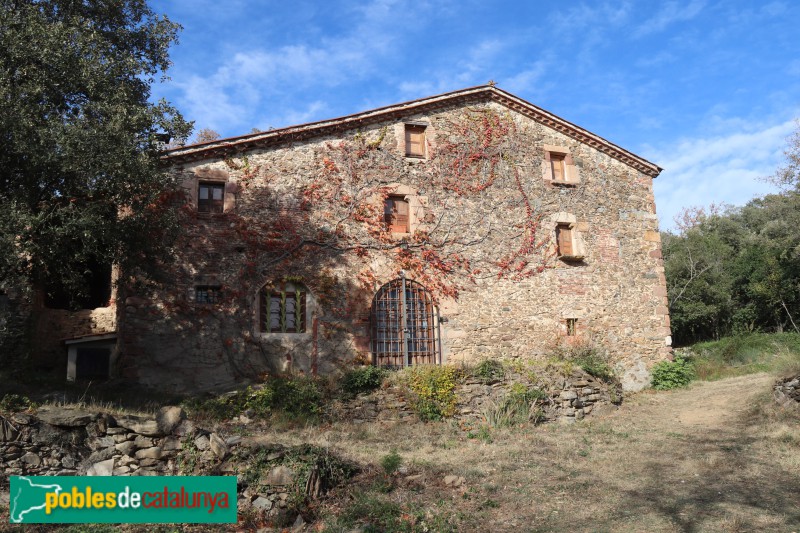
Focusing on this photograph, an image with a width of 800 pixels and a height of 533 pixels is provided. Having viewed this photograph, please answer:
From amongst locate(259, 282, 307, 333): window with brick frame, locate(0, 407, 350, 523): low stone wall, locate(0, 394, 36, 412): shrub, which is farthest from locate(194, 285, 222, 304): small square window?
locate(0, 407, 350, 523): low stone wall

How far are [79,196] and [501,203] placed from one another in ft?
36.9

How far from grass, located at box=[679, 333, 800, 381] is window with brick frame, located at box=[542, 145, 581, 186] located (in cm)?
735

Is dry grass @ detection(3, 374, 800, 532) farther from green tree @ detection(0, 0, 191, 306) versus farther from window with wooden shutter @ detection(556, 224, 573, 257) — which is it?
window with wooden shutter @ detection(556, 224, 573, 257)

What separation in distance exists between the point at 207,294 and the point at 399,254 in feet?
17.1

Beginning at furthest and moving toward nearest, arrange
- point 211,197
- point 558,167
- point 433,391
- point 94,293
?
point 558,167
point 94,293
point 211,197
point 433,391

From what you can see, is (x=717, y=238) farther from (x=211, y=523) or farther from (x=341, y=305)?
(x=211, y=523)

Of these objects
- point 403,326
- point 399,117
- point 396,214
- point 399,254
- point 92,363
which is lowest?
point 92,363

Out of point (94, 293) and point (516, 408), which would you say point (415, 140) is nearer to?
point (516, 408)

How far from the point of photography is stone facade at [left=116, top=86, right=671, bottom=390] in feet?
48.6

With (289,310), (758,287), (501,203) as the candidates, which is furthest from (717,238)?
(289,310)

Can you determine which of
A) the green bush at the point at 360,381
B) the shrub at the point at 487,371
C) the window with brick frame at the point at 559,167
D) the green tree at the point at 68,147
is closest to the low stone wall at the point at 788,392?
the shrub at the point at 487,371

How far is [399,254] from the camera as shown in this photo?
54.3 feet

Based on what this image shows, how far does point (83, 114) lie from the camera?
11453mm

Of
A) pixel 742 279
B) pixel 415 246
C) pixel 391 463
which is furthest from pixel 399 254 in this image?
pixel 742 279
